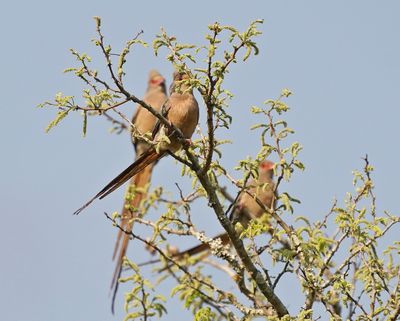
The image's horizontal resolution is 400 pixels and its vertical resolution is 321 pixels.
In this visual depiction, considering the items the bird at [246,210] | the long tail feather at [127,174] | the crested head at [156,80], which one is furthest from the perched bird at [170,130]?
the crested head at [156,80]

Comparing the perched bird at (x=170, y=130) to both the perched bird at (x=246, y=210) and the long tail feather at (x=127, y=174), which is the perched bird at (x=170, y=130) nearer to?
the long tail feather at (x=127, y=174)

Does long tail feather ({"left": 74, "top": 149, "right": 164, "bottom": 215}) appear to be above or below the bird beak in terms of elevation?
below

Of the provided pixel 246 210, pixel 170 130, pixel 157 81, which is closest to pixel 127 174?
pixel 170 130

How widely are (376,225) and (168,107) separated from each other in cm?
164

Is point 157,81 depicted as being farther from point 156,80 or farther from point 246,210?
point 246,210

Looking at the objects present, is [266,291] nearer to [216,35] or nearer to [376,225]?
[376,225]

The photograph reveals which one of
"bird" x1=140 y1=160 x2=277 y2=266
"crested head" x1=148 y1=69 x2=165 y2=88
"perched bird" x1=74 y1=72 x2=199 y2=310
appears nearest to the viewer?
"perched bird" x1=74 y1=72 x2=199 y2=310

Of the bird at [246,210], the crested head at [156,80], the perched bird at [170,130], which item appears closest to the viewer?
the perched bird at [170,130]

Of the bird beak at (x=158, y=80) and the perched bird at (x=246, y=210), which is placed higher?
the bird beak at (x=158, y=80)

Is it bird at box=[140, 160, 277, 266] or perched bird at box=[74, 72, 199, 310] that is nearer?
perched bird at box=[74, 72, 199, 310]

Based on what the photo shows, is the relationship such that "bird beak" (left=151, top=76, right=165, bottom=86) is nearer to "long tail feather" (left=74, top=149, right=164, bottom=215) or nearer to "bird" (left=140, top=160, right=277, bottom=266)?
"bird" (left=140, top=160, right=277, bottom=266)

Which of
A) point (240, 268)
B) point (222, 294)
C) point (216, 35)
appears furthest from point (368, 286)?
point (216, 35)

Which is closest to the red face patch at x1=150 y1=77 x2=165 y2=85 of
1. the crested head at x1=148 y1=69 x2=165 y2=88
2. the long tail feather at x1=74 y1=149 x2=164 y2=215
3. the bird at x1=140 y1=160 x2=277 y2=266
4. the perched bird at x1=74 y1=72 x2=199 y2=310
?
the crested head at x1=148 y1=69 x2=165 y2=88

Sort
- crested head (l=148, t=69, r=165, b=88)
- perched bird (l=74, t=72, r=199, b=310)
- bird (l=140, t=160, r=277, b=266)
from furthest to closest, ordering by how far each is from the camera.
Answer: crested head (l=148, t=69, r=165, b=88) → bird (l=140, t=160, r=277, b=266) → perched bird (l=74, t=72, r=199, b=310)
